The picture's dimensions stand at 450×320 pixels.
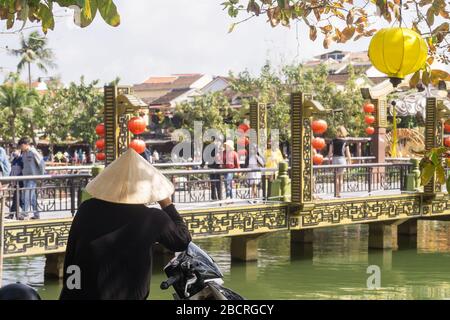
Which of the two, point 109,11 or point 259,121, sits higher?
point 259,121

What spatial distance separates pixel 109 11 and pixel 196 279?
118cm

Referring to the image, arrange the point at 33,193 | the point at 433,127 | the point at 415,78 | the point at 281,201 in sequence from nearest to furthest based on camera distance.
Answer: the point at 415,78 → the point at 33,193 → the point at 281,201 → the point at 433,127

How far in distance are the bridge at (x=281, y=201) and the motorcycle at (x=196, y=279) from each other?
709cm

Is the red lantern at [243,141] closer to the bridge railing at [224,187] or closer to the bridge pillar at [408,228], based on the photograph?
the bridge railing at [224,187]

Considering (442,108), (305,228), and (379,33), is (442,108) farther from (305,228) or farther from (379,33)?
(379,33)

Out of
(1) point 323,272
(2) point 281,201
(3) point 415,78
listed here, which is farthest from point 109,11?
(1) point 323,272

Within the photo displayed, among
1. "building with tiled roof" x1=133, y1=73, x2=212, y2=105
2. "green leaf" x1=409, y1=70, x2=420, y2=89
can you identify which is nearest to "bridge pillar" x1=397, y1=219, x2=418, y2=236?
"green leaf" x1=409, y1=70, x2=420, y2=89

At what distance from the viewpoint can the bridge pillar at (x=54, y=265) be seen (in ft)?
40.7

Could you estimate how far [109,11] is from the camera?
12.2 feet

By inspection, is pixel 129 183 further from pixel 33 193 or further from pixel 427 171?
pixel 33 193

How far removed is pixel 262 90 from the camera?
110ft

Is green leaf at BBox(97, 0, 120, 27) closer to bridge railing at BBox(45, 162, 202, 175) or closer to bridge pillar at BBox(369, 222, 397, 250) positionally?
bridge railing at BBox(45, 162, 202, 175)

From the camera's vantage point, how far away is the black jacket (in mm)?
3609

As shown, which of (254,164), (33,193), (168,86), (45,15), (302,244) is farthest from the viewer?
(168,86)
